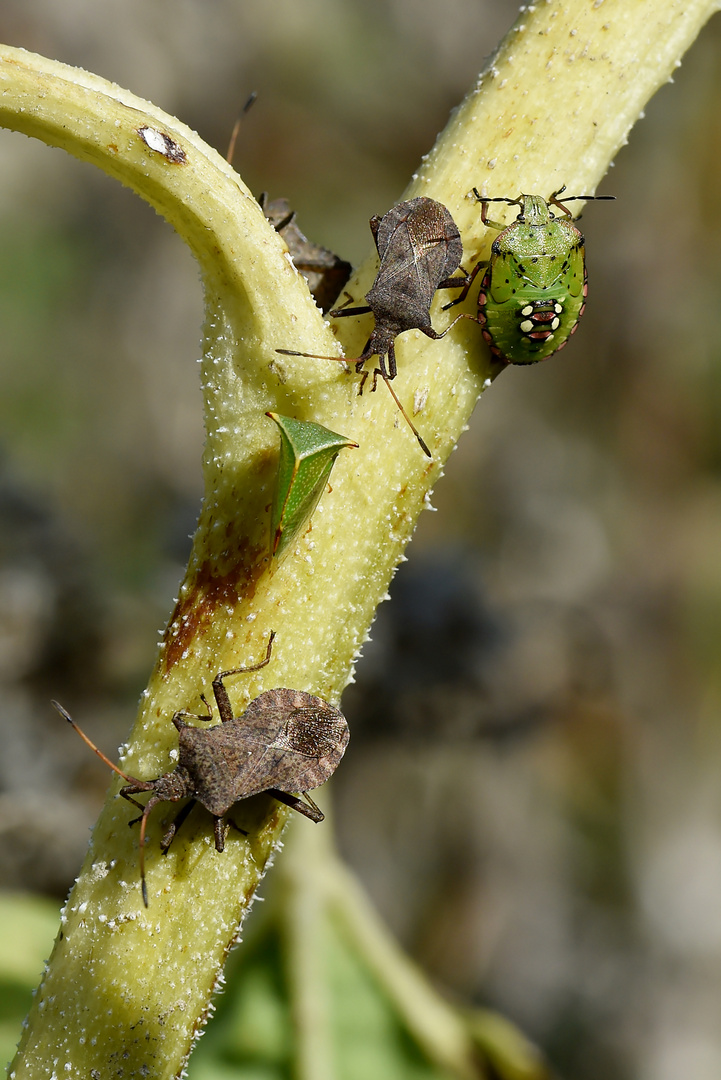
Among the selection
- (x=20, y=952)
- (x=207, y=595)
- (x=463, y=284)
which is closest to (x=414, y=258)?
(x=463, y=284)

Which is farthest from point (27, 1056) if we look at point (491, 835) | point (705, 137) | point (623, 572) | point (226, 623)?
point (705, 137)

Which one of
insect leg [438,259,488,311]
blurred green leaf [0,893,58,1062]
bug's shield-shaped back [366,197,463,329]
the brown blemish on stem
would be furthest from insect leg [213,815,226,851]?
blurred green leaf [0,893,58,1062]

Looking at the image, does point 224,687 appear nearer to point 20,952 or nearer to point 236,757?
point 236,757

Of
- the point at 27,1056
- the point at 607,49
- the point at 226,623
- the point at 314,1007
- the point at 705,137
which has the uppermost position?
the point at 705,137

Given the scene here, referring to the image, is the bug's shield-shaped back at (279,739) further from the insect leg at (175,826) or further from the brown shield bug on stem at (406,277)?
the brown shield bug on stem at (406,277)

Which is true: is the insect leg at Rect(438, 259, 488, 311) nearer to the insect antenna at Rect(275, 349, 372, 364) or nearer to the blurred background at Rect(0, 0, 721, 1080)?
the insect antenna at Rect(275, 349, 372, 364)

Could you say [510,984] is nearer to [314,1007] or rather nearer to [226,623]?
[314,1007]
